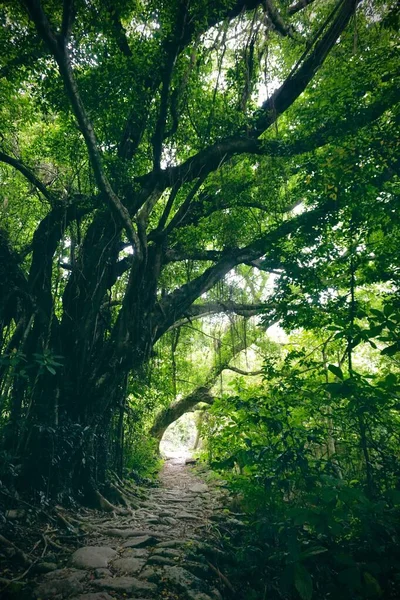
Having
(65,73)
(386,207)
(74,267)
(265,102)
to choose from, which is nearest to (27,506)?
(74,267)

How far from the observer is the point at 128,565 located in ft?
8.41

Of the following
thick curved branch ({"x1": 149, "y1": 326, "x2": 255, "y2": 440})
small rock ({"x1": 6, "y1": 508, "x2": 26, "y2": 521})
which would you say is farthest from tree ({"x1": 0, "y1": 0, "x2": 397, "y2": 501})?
thick curved branch ({"x1": 149, "y1": 326, "x2": 255, "y2": 440})

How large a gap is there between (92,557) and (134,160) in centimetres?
468

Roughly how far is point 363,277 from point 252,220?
258 centimetres

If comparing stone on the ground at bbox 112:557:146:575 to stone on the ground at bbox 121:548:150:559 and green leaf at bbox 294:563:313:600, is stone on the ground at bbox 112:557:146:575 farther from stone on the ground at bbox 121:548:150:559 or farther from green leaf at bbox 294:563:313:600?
green leaf at bbox 294:563:313:600

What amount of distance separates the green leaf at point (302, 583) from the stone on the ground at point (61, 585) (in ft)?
4.52

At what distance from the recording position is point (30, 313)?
4410 millimetres

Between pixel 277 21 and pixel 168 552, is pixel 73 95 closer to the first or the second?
pixel 277 21

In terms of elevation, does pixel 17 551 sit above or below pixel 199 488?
above

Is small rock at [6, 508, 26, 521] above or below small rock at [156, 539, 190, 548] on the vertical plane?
above

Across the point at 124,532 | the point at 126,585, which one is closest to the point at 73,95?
the point at 126,585

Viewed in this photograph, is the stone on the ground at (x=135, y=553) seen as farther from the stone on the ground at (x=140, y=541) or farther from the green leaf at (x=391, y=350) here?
the green leaf at (x=391, y=350)

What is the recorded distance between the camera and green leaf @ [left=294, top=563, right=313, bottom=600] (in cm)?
167

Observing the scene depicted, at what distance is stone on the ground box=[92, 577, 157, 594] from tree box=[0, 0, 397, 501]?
189cm
